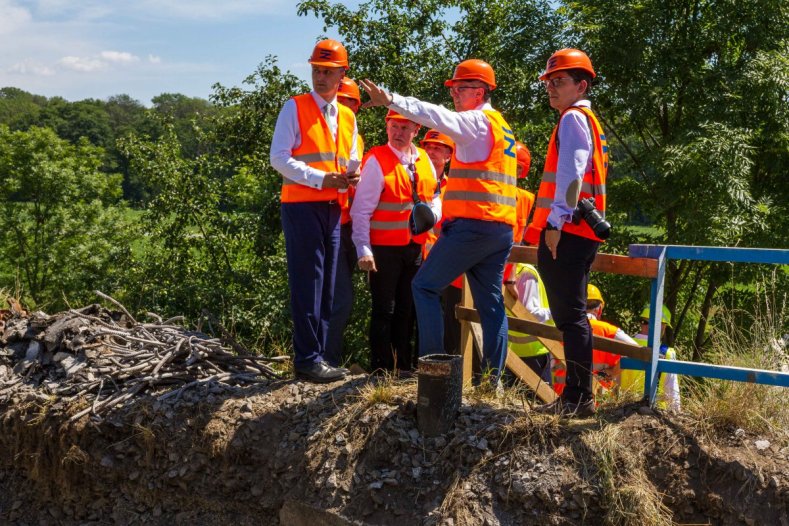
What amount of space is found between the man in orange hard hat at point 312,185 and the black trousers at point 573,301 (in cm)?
150

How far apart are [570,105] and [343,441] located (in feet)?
7.79

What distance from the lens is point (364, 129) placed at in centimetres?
1032

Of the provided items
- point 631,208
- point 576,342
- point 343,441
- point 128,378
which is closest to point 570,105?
point 576,342

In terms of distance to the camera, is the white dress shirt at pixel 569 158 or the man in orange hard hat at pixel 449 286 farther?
the man in orange hard hat at pixel 449 286

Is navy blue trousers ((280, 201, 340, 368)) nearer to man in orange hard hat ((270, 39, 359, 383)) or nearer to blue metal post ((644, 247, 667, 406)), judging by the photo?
man in orange hard hat ((270, 39, 359, 383))

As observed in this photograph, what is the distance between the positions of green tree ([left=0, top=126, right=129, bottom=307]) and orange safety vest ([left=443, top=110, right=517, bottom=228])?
432 inches

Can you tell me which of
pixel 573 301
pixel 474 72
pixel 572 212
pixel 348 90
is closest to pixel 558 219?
pixel 572 212

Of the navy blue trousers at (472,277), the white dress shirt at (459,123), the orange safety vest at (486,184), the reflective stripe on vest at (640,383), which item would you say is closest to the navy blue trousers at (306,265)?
the navy blue trousers at (472,277)

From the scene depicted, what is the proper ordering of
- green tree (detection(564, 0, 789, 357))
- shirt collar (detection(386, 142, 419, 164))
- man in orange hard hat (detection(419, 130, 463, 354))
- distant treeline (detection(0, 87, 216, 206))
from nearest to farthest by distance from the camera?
shirt collar (detection(386, 142, 419, 164)), man in orange hard hat (detection(419, 130, 463, 354)), green tree (detection(564, 0, 789, 357)), distant treeline (detection(0, 87, 216, 206))

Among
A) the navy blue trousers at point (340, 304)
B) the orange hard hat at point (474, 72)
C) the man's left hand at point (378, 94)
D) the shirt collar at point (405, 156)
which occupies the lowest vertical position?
the navy blue trousers at point (340, 304)

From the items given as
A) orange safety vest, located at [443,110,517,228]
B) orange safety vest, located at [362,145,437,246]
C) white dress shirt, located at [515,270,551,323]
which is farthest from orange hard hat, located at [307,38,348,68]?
white dress shirt, located at [515,270,551,323]

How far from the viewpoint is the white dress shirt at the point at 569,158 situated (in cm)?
451

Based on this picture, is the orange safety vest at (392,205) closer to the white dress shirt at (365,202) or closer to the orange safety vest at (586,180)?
the white dress shirt at (365,202)

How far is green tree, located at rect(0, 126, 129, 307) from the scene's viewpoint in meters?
15.1
